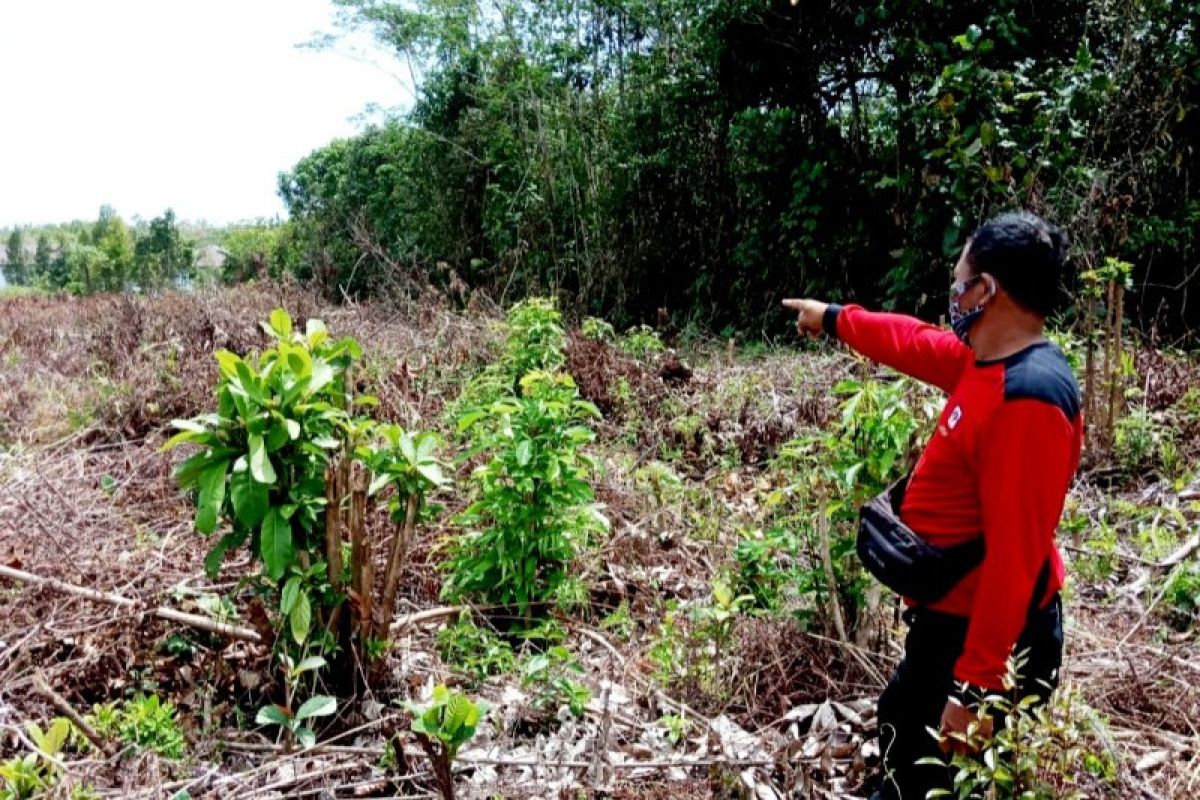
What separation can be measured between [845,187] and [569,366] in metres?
3.65

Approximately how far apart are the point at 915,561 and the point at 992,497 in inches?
9.8

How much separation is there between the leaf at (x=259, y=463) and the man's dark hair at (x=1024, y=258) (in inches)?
73.5

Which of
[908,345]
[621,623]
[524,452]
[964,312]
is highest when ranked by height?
[964,312]

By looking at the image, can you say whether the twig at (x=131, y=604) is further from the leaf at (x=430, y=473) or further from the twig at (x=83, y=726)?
the leaf at (x=430, y=473)

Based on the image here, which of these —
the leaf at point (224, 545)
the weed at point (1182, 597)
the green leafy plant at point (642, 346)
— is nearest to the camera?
the leaf at point (224, 545)

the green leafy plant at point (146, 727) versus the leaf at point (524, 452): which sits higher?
the leaf at point (524, 452)

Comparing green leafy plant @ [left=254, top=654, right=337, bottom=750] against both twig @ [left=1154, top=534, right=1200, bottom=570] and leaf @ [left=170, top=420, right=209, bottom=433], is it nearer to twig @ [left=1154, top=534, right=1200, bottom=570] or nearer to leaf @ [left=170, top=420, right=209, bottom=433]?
leaf @ [left=170, top=420, right=209, bottom=433]

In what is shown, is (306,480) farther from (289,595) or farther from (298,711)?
(298,711)

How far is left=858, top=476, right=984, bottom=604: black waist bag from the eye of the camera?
184 centimetres

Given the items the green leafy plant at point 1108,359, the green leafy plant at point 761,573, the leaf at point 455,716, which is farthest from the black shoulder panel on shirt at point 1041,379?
the green leafy plant at point 1108,359

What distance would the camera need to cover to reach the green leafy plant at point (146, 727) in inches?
99.6

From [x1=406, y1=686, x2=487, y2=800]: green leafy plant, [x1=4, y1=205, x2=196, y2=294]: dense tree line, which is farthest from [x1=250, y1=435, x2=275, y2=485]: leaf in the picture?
[x1=4, y1=205, x2=196, y2=294]: dense tree line

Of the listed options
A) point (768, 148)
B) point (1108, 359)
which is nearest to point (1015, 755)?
point (1108, 359)

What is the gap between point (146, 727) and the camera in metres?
2.56
